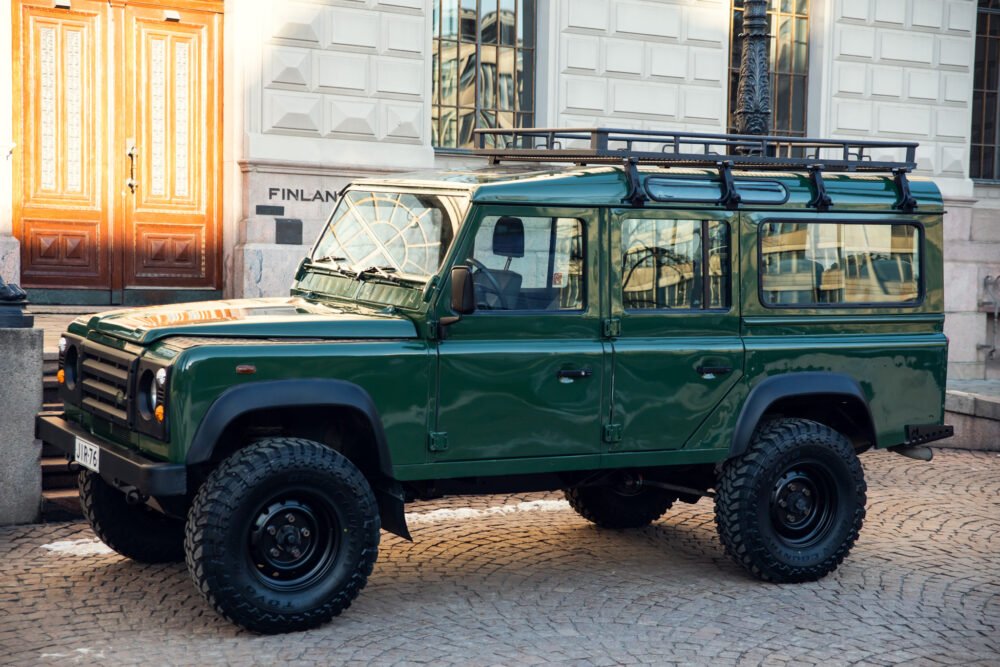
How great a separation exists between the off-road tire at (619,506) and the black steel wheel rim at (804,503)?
0.99 m

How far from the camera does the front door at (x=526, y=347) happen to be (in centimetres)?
630

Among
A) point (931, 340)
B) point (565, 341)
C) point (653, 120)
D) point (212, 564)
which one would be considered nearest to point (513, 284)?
point (565, 341)

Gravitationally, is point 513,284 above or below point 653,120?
below

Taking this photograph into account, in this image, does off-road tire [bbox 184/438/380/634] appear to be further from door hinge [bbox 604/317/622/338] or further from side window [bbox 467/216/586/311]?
door hinge [bbox 604/317/622/338]

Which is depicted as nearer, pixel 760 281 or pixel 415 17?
pixel 760 281

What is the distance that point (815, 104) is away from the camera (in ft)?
54.6

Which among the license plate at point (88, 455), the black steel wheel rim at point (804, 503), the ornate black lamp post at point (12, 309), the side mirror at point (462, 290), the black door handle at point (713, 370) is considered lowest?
the black steel wheel rim at point (804, 503)

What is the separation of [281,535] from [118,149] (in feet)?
27.0

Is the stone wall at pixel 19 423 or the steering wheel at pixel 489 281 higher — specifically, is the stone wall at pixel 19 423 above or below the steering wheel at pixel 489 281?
below

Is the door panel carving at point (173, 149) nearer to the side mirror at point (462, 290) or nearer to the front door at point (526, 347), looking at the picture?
the front door at point (526, 347)

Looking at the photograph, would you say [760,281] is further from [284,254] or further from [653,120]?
[653,120]

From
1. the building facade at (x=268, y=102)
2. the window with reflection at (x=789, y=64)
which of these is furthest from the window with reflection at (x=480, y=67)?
the window with reflection at (x=789, y=64)

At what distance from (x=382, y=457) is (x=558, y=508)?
2982 mm

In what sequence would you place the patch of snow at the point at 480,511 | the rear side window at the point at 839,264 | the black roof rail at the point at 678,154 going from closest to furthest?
the black roof rail at the point at 678,154, the rear side window at the point at 839,264, the patch of snow at the point at 480,511
